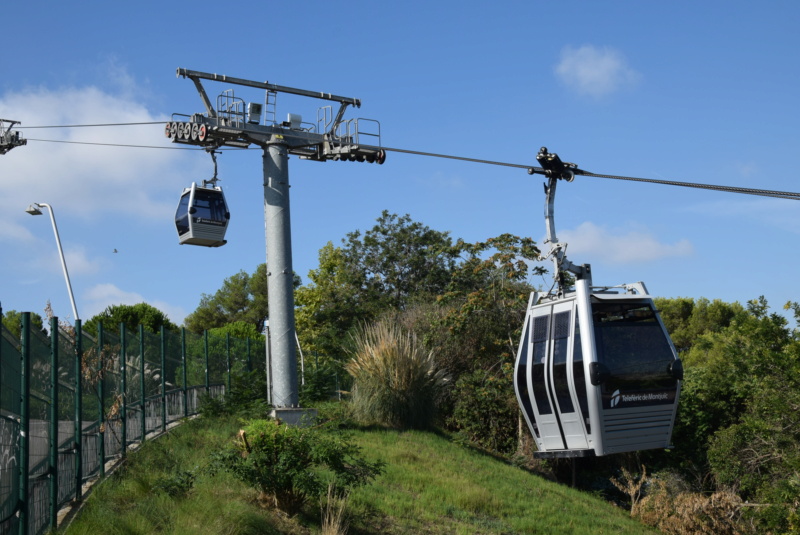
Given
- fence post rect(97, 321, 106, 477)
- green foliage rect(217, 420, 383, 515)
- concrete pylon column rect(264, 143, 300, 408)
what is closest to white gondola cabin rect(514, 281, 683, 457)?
green foliage rect(217, 420, 383, 515)

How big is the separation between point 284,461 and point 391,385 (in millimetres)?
9039

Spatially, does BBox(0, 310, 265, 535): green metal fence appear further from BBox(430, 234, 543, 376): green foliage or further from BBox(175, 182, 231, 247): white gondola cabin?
BBox(430, 234, 543, 376): green foliage

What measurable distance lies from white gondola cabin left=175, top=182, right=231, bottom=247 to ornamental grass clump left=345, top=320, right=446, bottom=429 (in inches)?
180

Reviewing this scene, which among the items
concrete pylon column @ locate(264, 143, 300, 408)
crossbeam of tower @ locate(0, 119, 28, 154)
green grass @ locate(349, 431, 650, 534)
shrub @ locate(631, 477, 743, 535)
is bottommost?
shrub @ locate(631, 477, 743, 535)

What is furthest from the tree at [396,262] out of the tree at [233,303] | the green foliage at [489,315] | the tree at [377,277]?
the tree at [233,303]

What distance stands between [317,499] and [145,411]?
15.0ft

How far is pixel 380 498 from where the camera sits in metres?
14.5

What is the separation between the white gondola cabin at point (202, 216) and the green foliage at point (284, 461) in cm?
755

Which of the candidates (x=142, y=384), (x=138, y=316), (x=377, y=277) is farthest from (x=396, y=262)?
(x=142, y=384)

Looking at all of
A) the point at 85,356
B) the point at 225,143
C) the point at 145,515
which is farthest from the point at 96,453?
the point at 225,143

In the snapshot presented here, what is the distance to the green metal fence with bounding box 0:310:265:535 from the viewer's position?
8.00 meters

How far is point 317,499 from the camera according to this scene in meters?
13.0

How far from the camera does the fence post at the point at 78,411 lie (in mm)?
11104

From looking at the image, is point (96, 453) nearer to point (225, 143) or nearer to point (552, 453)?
point (552, 453)
